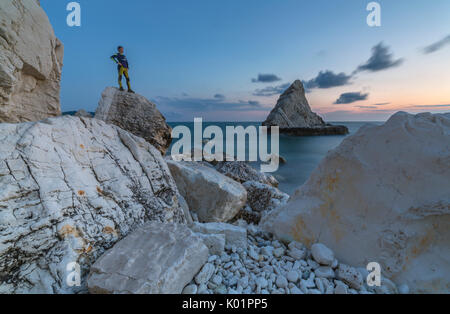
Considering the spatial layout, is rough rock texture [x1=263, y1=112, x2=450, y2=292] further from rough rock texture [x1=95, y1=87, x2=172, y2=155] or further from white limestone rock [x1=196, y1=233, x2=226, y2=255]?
rough rock texture [x1=95, y1=87, x2=172, y2=155]

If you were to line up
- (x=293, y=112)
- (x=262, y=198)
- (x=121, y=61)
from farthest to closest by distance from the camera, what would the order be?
(x=293, y=112)
(x=121, y=61)
(x=262, y=198)

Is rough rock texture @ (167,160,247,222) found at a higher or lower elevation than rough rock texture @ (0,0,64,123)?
lower

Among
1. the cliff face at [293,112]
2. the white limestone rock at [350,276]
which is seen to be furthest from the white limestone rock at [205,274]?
the cliff face at [293,112]

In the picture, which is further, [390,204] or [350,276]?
[390,204]

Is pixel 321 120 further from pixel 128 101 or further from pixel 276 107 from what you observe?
pixel 128 101

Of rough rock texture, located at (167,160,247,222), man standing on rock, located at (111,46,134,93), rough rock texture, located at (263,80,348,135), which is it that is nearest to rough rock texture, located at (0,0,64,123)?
man standing on rock, located at (111,46,134,93)

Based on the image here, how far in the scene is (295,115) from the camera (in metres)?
49.0

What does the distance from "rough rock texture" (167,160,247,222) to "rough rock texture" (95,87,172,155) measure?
4.18m

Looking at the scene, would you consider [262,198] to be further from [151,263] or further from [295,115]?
[295,115]

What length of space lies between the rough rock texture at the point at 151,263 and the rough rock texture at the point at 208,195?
6.20 ft

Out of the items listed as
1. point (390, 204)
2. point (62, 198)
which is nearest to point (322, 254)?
point (390, 204)

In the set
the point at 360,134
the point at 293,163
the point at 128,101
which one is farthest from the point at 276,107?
the point at 360,134

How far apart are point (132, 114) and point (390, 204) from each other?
25.6 ft

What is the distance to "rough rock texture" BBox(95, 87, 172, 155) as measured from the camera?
721cm
